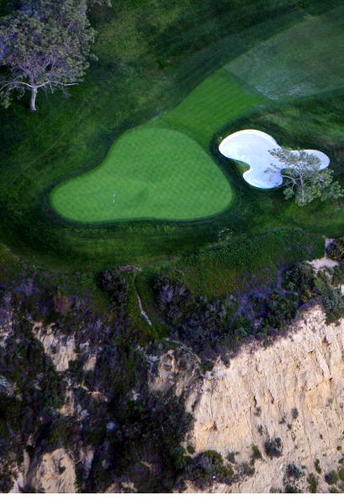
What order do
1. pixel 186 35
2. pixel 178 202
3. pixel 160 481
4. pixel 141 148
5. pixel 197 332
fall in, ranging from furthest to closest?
pixel 186 35
pixel 141 148
pixel 178 202
pixel 197 332
pixel 160 481

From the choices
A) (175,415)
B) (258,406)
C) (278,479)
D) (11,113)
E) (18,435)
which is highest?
(11,113)

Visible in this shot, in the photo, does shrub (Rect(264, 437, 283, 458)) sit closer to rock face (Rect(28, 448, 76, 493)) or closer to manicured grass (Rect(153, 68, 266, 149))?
rock face (Rect(28, 448, 76, 493))

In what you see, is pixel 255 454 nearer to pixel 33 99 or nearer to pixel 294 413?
pixel 294 413

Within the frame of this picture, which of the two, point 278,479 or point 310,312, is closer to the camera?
point 278,479

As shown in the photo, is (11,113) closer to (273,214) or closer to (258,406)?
(273,214)

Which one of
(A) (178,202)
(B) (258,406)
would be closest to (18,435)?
(B) (258,406)

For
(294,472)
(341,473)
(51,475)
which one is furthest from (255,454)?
(51,475)

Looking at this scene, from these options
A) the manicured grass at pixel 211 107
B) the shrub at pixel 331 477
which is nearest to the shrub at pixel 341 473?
the shrub at pixel 331 477
